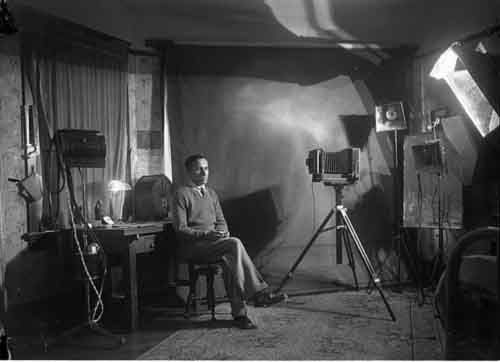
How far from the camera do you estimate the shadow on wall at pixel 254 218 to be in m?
5.19

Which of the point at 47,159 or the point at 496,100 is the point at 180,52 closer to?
the point at 47,159

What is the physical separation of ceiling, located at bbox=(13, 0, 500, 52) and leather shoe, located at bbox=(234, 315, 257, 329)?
306 cm

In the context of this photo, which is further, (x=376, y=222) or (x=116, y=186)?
(x=376, y=222)

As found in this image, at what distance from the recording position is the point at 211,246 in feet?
13.2

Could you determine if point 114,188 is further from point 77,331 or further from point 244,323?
point 244,323

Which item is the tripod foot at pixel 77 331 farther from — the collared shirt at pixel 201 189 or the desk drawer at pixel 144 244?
the collared shirt at pixel 201 189

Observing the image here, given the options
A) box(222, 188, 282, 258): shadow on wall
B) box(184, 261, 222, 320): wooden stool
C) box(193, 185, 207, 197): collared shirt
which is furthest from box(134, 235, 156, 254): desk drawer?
box(222, 188, 282, 258): shadow on wall

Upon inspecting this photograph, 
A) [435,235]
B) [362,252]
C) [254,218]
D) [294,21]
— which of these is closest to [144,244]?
[254,218]

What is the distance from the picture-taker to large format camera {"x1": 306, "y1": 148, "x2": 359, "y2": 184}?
4516 mm

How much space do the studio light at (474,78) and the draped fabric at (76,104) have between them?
125 inches

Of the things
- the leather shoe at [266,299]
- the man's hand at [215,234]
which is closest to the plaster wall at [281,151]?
the man's hand at [215,234]

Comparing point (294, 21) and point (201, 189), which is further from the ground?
point (294, 21)

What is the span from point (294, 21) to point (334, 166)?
5.72 feet

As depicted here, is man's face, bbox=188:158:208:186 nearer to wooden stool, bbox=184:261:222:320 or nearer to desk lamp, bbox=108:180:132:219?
desk lamp, bbox=108:180:132:219
